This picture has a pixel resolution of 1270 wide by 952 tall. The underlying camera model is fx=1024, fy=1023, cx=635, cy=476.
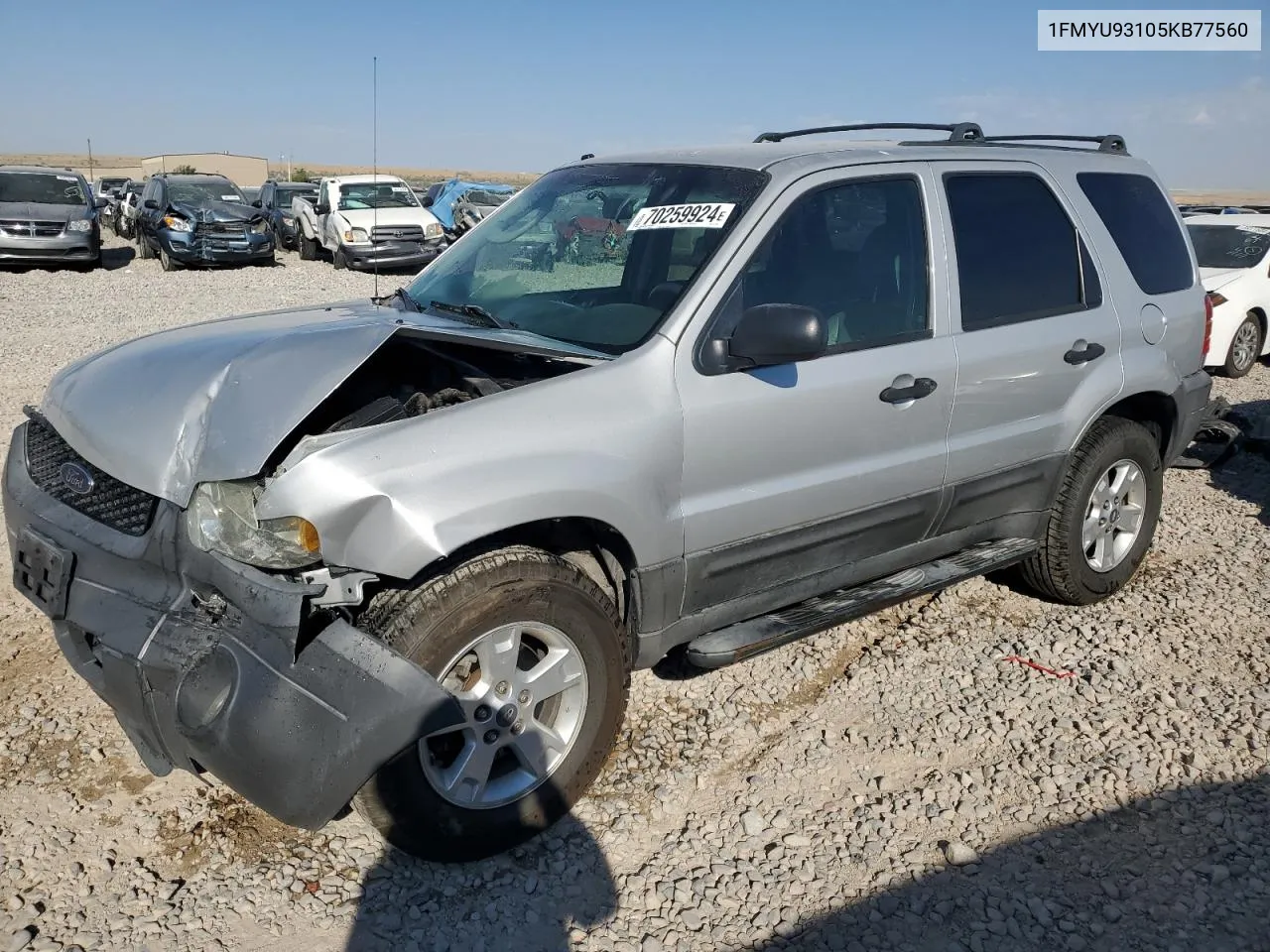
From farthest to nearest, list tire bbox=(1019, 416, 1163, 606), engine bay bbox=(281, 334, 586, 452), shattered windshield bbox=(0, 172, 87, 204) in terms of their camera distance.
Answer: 1. shattered windshield bbox=(0, 172, 87, 204)
2. tire bbox=(1019, 416, 1163, 606)
3. engine bay bbox=(281, 334, 586, 452)

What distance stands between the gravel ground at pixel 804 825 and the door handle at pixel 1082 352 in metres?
1.23

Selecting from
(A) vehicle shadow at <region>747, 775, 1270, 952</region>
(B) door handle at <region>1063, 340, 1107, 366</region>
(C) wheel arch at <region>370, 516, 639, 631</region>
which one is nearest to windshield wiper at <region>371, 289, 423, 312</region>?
(C) wheel arch at <region>370, 516, 639, 631</region>

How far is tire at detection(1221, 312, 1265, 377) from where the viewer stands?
1076cm

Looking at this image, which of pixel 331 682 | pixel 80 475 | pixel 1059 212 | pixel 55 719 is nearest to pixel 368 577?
pixel 331 682

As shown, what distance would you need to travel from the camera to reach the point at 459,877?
116 inches

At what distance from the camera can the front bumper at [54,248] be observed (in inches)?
689

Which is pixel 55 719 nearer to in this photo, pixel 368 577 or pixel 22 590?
pixel 22 590

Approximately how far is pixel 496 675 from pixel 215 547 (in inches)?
33.0

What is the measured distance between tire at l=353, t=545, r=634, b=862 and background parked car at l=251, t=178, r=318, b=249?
2198 centimetres

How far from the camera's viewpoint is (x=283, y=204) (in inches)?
1018

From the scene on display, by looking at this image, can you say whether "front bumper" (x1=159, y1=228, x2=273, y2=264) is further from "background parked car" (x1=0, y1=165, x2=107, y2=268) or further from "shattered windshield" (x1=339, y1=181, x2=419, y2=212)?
"shattered windshield" (x1=339, y1=181, x2=419, y2=212)

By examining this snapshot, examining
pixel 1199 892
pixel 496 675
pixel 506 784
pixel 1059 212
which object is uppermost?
pixel 1059 212

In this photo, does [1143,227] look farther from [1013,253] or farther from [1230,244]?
[1230,244]

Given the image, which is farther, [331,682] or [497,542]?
[497,542]
